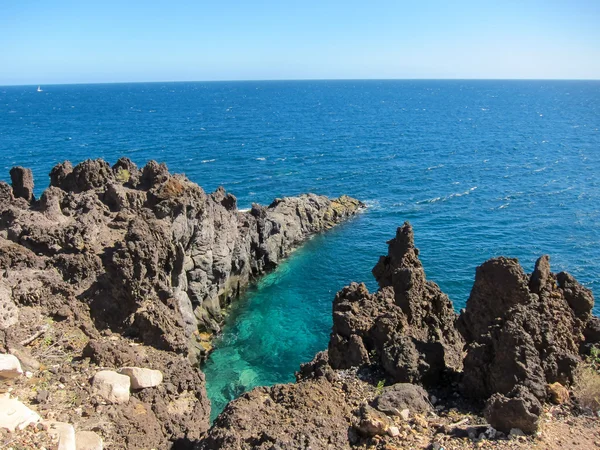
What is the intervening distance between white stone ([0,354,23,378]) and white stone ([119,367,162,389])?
3843 mm

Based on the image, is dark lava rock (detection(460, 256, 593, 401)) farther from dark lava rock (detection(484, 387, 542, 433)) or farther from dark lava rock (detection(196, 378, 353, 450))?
dark lava rock (detection(196, 378, 353, 450))

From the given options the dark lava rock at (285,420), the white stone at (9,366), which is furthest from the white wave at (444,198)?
the white stone at (9,366)

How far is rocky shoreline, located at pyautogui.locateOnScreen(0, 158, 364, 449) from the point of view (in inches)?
722

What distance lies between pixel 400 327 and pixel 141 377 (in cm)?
1290

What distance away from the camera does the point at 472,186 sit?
300 ft

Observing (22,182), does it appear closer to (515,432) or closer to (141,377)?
(141,377)

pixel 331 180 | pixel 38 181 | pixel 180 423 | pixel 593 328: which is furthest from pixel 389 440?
pixel 38 181

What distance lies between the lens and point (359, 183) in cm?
9444

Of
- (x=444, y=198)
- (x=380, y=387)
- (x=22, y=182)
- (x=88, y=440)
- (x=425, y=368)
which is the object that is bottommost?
(x=444, y=198)

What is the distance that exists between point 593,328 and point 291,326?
2880 cm

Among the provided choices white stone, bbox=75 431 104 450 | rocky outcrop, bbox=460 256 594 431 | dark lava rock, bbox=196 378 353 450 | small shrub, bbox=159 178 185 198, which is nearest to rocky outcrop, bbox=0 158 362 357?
small shrub, bbox=159 178 185 198

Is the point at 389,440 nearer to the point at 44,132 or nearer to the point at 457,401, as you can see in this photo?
the point at 457,401

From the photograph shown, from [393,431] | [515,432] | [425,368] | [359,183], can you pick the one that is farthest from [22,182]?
[359,183]

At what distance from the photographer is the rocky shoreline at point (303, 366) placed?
16266 mm
